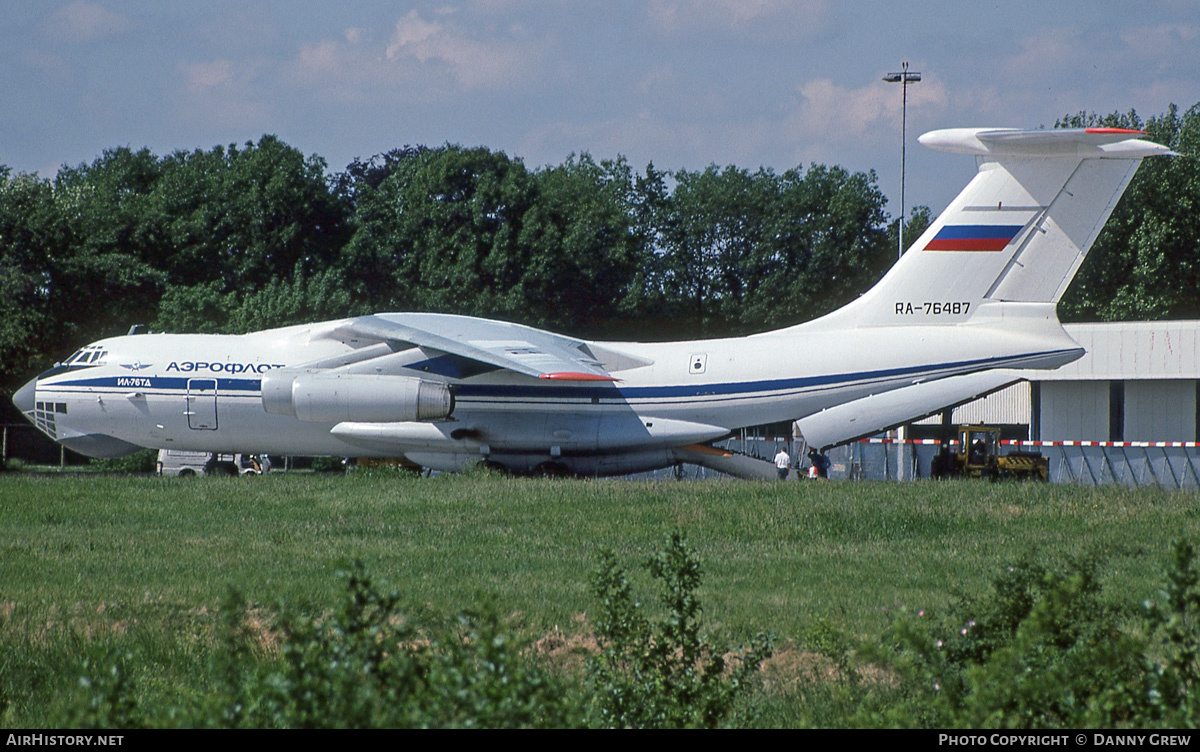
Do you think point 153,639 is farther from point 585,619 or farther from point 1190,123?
point 1190,123

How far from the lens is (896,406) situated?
18453 mm

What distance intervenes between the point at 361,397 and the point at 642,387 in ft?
16.0

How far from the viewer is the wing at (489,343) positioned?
17.5m

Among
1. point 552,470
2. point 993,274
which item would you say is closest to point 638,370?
point 552,470

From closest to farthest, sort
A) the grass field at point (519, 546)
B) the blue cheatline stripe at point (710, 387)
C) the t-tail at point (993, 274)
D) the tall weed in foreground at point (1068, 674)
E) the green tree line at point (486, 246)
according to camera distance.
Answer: the tall weed in foreground at point (1068, 674) → the grass field at point (519, 546) → the t-tail at point (993, 274) → the blue cheatline stripe at point (710, 387) → the green tree line at point (486, 246)

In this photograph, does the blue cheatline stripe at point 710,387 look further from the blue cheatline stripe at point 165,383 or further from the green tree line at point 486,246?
the green tree line at point 486,246

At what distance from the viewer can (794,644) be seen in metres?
8.53

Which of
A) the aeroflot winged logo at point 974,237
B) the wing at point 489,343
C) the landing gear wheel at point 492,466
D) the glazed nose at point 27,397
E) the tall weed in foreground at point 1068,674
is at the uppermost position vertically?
the aeroflot winged logo at point 974,237

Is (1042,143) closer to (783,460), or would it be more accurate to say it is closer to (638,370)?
(638,370)

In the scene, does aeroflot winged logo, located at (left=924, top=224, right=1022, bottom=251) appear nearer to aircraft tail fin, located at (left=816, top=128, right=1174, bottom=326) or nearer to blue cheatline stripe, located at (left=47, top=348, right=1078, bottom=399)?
aircraft tail fin, located at (left=816, top=128, right=1174, bottom=326)

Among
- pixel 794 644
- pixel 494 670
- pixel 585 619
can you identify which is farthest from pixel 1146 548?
pixel 494 670

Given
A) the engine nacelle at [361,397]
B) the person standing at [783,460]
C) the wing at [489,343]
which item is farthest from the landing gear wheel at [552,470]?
the person standing at [783,460]

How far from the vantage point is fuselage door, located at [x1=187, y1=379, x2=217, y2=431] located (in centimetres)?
2052

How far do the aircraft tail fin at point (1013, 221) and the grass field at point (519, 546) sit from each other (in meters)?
3.91
